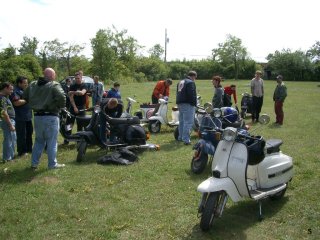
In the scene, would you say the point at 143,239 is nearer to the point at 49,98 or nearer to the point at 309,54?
the point at 49,98

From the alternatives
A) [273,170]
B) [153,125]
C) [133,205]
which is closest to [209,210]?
[273,170]

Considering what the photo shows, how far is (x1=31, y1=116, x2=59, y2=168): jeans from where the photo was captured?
6785 millimetres

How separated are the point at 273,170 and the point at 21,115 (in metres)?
5.30

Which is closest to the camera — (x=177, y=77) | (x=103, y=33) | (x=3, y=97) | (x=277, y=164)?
(x=277, y=164)

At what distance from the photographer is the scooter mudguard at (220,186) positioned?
4.31 metres

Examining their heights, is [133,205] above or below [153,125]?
below

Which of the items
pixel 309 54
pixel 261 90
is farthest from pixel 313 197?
pixel 309 54

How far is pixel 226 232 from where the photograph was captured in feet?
14.7

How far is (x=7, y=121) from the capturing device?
7219mm

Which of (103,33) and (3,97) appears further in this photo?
(103,33)

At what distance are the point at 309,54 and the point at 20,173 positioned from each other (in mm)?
71300

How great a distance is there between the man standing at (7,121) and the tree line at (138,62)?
23.1 meters

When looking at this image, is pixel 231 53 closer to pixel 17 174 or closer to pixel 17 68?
pixel 17 68

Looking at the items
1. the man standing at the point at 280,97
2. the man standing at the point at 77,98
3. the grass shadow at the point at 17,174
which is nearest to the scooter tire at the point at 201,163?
the grass shadow at the point at 17,174
